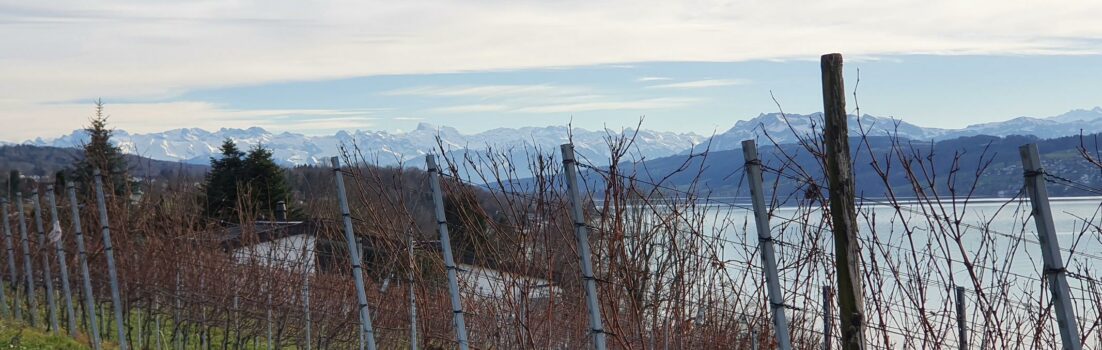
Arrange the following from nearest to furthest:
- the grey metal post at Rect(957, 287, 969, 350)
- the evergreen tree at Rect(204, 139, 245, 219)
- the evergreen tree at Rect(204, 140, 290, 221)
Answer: the grey metal post at Rect(957, 287, 969, 350), the evergreen tree at Rect(204, 140, 290, 221), the evergreen tree at Rect(204, 139, 245, 219)

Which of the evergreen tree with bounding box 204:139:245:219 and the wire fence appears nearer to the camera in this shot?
the wire fence

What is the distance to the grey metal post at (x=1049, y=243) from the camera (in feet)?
10.5

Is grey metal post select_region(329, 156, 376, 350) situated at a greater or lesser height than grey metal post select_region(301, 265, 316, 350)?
greater

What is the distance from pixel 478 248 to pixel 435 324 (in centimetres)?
261

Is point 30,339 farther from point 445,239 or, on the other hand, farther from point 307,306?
point 445,239

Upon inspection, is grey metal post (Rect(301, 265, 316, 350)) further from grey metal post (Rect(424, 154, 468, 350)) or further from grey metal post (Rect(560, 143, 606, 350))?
grey metal post (Rect(560, 143, 606, 350))

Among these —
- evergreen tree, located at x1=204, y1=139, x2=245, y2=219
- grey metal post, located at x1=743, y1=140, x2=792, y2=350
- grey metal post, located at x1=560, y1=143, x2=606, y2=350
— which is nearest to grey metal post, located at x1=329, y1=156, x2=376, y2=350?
grey metal post, located at x1=560, y1=143, x2=606, y2=350

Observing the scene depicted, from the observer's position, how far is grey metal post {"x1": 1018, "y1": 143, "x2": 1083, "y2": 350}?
10.5ft

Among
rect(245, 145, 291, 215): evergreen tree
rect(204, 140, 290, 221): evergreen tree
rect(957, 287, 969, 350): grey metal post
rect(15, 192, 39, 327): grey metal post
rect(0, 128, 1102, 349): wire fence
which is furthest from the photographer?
rect(204, 140, 290, 221): evergreen tree

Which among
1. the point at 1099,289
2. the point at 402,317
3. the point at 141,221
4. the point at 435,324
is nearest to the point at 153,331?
the point at 141,221

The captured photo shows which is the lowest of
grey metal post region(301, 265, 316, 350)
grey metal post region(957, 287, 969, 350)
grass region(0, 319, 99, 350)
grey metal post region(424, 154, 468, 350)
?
grass region(0, 319, 99, 350)

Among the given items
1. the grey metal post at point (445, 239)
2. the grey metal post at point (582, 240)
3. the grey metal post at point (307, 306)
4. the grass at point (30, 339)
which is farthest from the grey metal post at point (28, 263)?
the grey metal post at point (582, 240)

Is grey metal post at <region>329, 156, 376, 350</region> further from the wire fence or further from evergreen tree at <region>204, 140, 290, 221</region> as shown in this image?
evergreen tree at <region>204, 140, 290, 221</region>

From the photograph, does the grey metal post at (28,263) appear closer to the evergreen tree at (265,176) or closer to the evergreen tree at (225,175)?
the evergreen tree at (265,176)
